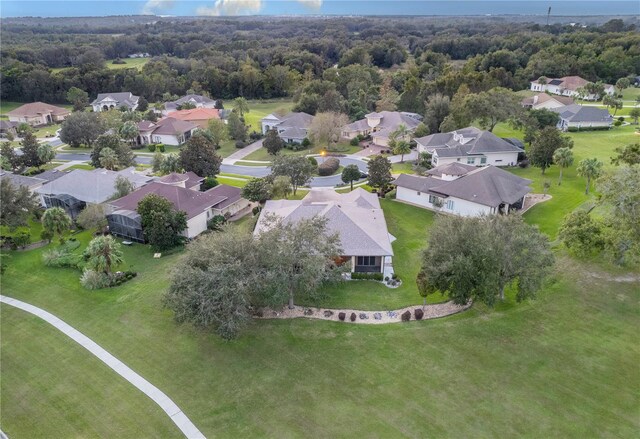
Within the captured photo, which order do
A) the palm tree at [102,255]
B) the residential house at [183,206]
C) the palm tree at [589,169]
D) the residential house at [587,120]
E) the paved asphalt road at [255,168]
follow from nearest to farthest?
the palm tree at [102,255], the residential house at [183,206], the palm tree at [589,169], the paved asphalt road at [255,168], the residential house at [587,120]

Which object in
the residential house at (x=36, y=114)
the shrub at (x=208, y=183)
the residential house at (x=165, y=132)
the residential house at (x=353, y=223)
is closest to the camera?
the residential house at (x=353, y=223)

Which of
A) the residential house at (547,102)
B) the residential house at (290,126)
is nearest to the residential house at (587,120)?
the residential house at (547,102)

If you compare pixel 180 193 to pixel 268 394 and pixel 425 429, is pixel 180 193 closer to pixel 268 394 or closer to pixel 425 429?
pixel 268 394

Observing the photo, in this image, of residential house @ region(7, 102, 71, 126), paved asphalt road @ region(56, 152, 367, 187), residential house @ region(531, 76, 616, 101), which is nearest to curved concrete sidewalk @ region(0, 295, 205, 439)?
paved asphalt road @ region(56, 152, 367, 187)

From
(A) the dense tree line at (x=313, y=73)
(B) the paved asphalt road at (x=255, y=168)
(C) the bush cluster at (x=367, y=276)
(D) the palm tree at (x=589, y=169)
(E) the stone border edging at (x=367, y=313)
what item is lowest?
(B) the paved asphalt road at (x=255, y=168)

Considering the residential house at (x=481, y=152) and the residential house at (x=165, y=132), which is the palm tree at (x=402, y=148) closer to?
the residential house at (x=481, y=152)

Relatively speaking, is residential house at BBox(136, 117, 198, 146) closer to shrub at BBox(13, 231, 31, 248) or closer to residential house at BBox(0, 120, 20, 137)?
residential house at BBox(0, 120, 20, 137)

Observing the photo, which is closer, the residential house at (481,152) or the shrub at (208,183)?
the shrub at (208,183)
